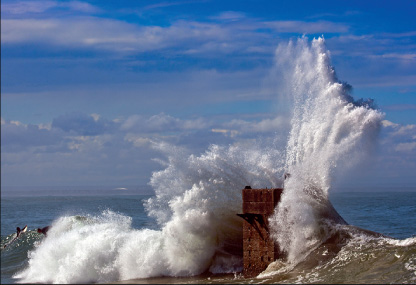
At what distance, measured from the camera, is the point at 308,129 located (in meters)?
23.6

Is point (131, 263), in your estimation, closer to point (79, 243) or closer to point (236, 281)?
point (79, 243)

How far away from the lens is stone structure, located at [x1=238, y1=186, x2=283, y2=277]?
68.8 feet

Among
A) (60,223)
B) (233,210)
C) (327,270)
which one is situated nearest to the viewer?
(327,270)

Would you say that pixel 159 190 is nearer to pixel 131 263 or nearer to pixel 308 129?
pixel 131 263

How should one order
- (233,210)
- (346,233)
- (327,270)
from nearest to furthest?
1. (327,270)
2. (346,233)
3. (233,210)

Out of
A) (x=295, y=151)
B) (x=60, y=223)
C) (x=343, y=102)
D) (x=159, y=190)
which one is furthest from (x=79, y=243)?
(x=343, y=102)

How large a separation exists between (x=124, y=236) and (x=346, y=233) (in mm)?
8360

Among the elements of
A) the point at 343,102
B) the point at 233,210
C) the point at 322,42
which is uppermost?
the point at 322,42

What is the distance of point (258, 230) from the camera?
21.2 m

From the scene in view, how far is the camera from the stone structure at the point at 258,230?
68.8 feet

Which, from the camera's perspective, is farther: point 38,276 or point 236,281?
point 38,276

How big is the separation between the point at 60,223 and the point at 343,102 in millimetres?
14732

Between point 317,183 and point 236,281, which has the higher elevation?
point 317,183

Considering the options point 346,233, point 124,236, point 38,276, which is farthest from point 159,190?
point 346,233
